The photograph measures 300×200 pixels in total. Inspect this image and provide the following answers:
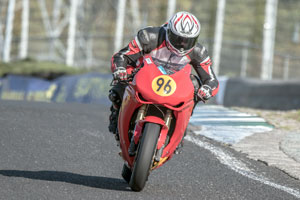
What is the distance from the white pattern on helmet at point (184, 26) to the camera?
21.7 ft

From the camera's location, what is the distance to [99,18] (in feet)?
121

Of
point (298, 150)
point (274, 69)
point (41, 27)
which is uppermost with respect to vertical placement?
point (298, 150)

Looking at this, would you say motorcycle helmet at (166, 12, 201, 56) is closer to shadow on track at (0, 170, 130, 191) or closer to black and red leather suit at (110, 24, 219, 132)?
black and red leather suit at (110, 24, 219, 132)

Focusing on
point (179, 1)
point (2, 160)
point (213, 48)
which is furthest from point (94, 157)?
point (179, 1)

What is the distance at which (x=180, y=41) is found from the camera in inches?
263

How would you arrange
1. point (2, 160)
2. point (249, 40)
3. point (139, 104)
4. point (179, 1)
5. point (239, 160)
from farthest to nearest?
point (179, 1), point (249, 40), point (239, 160), point (2, 160), point (139, 104)

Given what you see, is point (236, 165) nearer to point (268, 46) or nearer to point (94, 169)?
point (94, 169)

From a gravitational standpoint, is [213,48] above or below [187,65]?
below

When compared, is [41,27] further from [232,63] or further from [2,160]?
[2,160]

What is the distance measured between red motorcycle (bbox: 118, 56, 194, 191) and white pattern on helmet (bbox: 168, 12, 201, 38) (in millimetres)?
329

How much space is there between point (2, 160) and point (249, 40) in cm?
2819

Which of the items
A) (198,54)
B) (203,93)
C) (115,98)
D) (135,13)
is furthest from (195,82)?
(135,13)

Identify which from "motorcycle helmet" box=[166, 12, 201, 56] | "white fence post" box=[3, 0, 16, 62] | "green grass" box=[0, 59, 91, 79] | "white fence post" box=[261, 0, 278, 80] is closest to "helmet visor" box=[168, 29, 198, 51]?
"motorcycle helmet" box=[166, 12, 201, 56]

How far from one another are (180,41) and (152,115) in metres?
0.74
